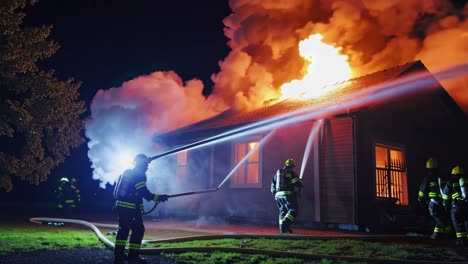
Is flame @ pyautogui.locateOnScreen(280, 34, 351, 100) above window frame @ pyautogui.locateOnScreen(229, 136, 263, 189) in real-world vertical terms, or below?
above

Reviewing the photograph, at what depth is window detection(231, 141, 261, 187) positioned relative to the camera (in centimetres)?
1300

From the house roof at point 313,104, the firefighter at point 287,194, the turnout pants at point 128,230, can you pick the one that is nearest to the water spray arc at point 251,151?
the house roof at point 313,104

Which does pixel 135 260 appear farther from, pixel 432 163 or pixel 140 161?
pixel 432 163

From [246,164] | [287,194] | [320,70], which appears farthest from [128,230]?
[320,70]

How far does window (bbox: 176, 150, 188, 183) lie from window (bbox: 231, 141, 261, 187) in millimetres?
2678

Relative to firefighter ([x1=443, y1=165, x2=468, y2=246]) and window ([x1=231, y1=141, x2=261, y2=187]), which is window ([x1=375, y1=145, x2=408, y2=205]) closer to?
firefighter ([x1=443, y1=165, x2=468, y2=246])

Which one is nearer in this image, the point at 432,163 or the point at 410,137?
the point at 432,163

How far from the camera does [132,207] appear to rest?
6.12 metres

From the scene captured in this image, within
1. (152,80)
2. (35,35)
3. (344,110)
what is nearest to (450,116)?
(344,110)

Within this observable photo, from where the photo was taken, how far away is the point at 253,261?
5777mm

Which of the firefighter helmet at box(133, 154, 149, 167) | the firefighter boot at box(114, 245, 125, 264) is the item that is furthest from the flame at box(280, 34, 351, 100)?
the firefighter boot at box(114, 245, 125, 264)

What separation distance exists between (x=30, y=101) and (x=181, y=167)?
25.3ft

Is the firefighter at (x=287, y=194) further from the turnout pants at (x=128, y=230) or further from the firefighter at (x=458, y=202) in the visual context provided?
the turnout pants at (x=128, y=230)

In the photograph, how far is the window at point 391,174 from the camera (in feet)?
37.1
